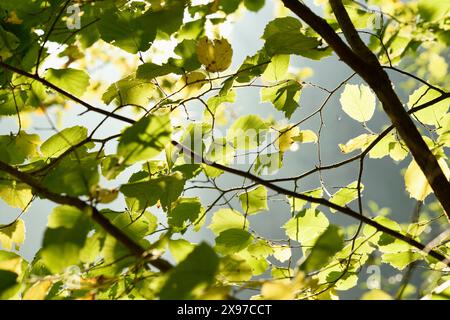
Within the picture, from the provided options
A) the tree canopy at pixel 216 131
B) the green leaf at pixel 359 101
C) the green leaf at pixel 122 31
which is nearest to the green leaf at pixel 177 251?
the tree canopy at pixel 216 131

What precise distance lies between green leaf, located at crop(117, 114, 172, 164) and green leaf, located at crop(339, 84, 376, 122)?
555 mm

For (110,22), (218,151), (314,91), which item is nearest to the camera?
(110,22)

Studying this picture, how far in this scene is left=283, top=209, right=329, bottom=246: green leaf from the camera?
28.9 inches

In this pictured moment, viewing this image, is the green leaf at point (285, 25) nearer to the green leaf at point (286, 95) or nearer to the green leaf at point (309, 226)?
the green leaf at point (286, 95)

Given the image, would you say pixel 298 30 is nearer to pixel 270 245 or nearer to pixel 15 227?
pixel 270 245

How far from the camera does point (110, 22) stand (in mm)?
635

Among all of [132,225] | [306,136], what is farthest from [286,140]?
[132,225]

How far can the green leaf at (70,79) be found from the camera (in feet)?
2.41

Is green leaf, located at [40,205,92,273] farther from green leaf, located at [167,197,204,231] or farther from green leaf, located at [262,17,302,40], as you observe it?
green leaf, located at [262,17,302,40]

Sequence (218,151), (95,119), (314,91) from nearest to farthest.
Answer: (218,151), (95,119), (314,91)

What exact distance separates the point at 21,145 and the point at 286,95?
0.52 meters
